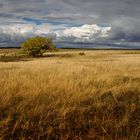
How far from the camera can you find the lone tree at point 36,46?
77.5m

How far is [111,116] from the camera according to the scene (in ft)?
18.1

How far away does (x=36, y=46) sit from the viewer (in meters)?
77.9

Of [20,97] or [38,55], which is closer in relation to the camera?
[20,97]

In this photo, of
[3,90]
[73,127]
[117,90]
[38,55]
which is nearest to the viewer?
[73,127]

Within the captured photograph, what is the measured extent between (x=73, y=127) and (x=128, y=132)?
3.15 feet

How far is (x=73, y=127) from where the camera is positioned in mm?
4969

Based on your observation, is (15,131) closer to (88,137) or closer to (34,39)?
(88,137)

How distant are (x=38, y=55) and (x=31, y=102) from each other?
72.6 meters

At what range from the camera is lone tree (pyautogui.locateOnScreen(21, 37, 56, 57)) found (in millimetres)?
77500

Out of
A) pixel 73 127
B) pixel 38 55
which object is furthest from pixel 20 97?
pixel 38 55

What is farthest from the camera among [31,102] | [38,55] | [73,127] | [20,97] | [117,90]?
[38,55]

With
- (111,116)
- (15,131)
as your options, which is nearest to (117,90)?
(111,116)

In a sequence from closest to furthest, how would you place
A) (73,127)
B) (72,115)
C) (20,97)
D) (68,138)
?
1. (68,138)
2. (73,127)
3. (72,115)
4. (20,97)

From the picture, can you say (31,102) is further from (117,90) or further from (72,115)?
(117,90)
